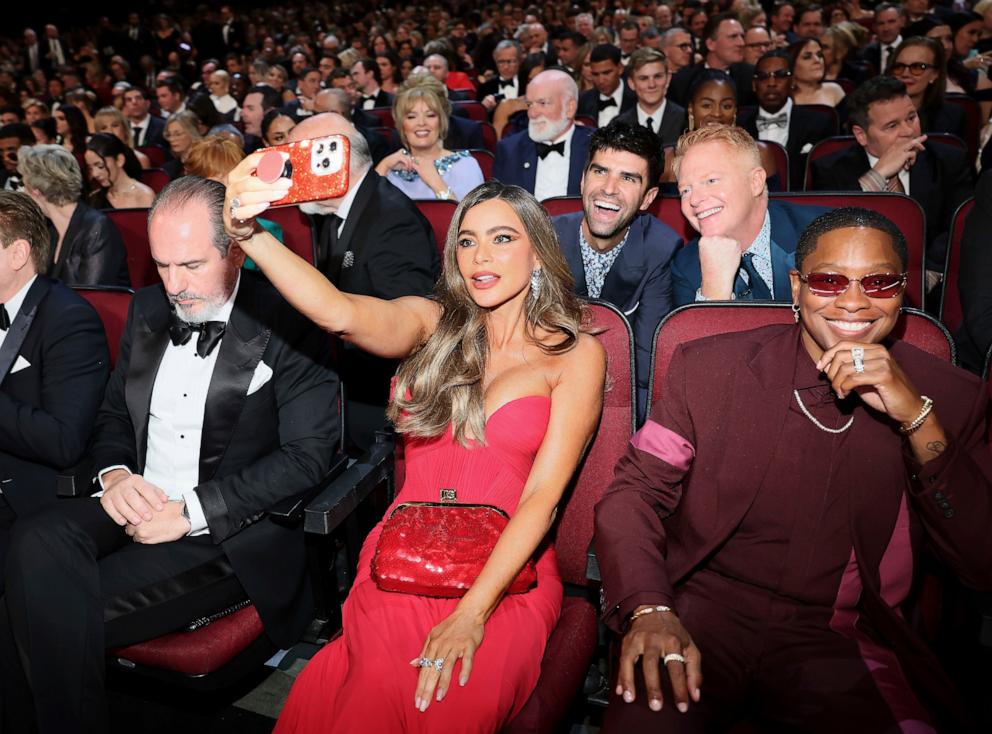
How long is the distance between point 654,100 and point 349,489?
355 cm

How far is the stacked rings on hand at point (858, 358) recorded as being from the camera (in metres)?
1.43

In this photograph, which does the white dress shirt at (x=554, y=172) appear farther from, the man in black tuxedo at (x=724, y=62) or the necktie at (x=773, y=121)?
→ the man in black tuxedo at (x=724, y=62)

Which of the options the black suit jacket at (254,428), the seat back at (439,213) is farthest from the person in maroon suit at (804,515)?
the seat back at (439,213)

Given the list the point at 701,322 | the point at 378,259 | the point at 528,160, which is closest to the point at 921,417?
the point at 701,322

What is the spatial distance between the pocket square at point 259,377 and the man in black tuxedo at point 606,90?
3823mm

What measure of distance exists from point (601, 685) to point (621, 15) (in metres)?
9.04

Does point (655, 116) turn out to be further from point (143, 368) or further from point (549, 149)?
point (143, 368)

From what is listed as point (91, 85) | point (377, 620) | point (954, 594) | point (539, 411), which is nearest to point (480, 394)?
point (539, 411)

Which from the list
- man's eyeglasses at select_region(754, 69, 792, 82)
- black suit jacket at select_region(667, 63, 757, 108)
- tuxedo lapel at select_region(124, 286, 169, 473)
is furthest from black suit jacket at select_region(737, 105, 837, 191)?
tuxedo lapel at select_region(124, 286, 169, 473)

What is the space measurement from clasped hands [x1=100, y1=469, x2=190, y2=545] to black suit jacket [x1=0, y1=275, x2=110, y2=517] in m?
0.25

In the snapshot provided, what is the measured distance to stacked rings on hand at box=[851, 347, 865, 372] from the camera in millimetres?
1432

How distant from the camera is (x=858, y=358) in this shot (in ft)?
4.71

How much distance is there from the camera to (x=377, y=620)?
1644 millimetres

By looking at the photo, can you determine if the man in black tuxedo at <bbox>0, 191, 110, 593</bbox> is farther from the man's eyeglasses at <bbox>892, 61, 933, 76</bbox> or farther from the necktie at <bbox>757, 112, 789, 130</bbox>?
the man's eyeglasses at <bbox>892, 61, 933, 76</bbox>
